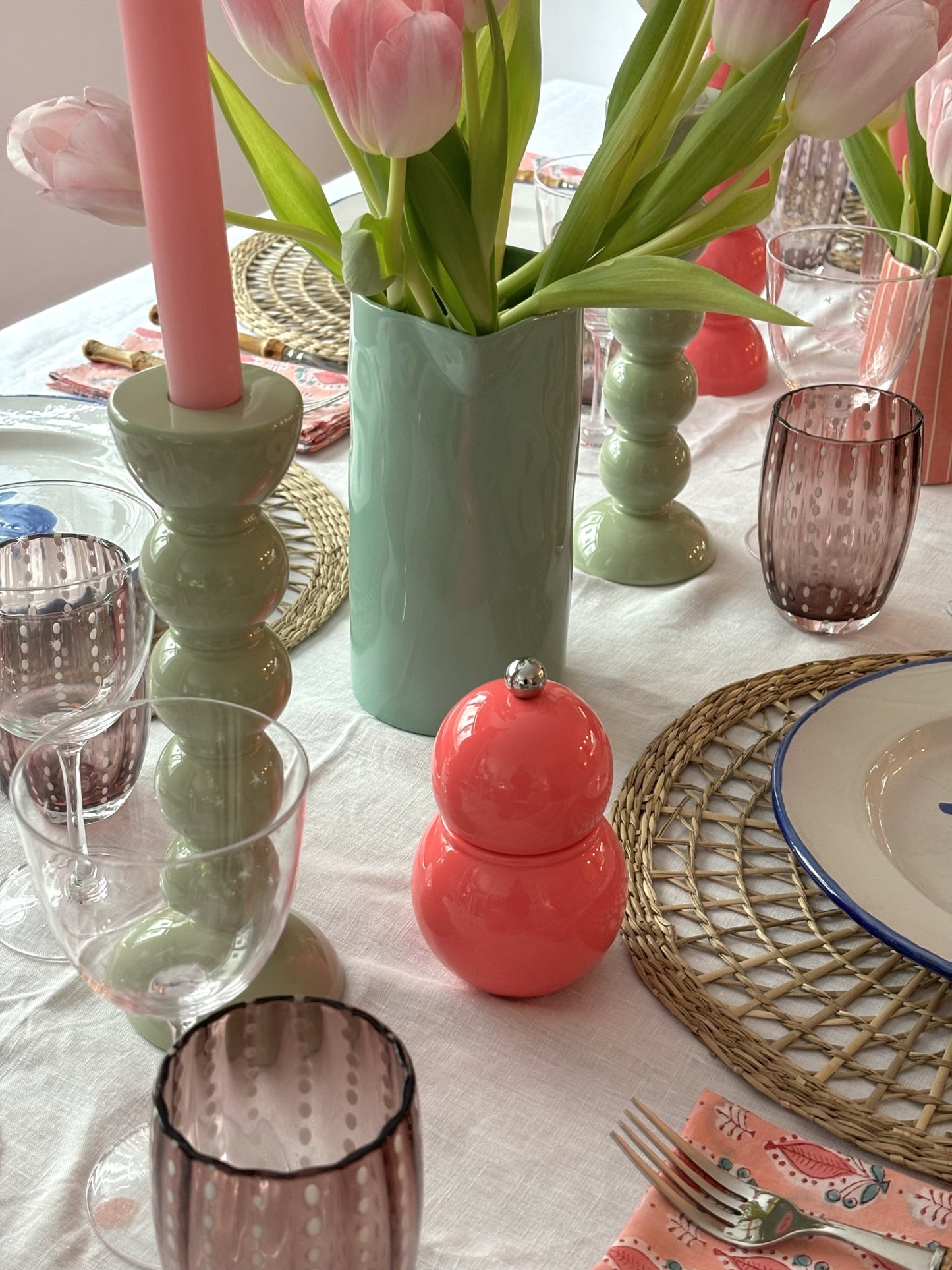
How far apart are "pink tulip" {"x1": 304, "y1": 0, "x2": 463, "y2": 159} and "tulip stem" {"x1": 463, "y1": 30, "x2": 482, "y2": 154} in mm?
71

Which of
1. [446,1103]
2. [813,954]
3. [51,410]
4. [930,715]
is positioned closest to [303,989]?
[446,1103]

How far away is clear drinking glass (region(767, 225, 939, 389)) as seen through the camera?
0.76 m

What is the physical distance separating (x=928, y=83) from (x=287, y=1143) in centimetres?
65

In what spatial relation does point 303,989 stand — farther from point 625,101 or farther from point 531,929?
point 625,101

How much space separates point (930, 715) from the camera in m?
0.64

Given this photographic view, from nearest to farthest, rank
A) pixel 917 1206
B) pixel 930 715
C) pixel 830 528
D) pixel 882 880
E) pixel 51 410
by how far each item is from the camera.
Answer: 1. pixel 917 1206
2. pixel 882 880
3. pixel 930 715
4. pixel 830 528
5. pixel 51 410

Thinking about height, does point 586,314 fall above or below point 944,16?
below

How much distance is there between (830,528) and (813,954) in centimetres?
28

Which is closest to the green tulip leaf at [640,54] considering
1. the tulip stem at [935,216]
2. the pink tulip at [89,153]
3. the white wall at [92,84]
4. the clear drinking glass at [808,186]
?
the pink tulip at [89,153]

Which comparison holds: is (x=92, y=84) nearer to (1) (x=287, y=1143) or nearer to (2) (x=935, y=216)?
(2) (x=935, y=216)

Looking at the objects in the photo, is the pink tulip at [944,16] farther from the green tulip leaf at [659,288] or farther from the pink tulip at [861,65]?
the green tulip leaf at [659,288]

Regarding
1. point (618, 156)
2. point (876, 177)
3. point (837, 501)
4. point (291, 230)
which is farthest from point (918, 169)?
point (291, 230)

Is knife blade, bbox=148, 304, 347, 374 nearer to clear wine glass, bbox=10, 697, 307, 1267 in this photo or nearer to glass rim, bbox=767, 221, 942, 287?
glass rim, bbox=767, 221, 942, 287

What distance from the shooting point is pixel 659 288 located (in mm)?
541
